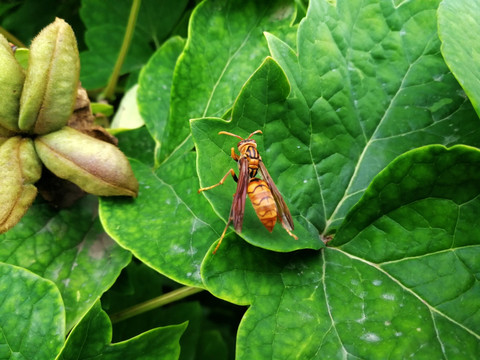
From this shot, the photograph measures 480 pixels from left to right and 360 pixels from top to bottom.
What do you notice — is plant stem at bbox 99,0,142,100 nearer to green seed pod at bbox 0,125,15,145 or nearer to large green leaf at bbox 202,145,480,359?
green seed pod at bbox 0,125,15,145

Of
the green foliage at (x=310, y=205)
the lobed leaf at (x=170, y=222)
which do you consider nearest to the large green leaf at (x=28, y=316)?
the green foliage at (x=310, y=205)

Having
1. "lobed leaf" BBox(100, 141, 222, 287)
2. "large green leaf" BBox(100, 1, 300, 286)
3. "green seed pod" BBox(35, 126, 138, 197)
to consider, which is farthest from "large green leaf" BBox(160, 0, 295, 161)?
"green seed pod" BBox(35, 126, 138, 197)

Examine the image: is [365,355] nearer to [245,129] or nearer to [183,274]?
[183,274]

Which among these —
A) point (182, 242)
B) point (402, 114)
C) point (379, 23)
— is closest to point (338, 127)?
point (402, 114)

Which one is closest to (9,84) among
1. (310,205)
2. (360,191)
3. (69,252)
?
(69,252)

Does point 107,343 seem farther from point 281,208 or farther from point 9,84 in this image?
point 9,84

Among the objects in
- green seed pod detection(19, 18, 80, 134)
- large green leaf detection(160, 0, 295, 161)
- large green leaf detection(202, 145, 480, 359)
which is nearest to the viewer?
large green leaf detection(202, 145, 480, 359)

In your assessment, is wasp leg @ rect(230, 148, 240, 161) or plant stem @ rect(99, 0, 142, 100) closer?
wasp leg @ rect(230, 148, 240, 161)
